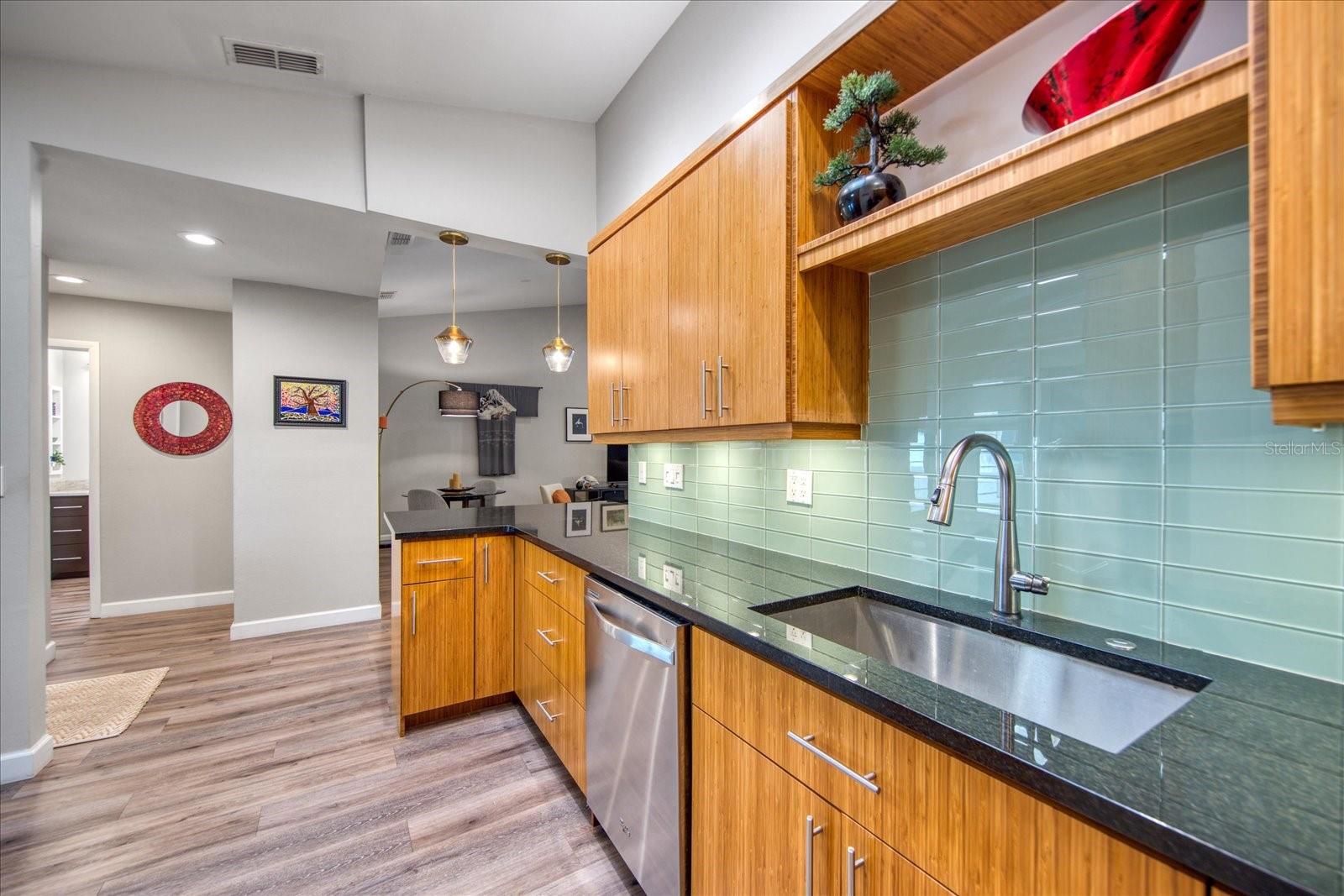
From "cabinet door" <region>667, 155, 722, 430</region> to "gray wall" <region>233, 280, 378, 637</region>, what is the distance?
3.23m

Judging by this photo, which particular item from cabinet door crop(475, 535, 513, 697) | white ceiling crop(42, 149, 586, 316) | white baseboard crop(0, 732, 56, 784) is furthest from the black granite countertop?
white baseboard crop(0, 732, 56, 784)

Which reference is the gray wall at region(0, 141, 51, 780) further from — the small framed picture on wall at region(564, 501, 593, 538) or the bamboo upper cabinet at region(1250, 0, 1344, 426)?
the bamboo upper cabinet at region(1250, 0, 1344, 426)

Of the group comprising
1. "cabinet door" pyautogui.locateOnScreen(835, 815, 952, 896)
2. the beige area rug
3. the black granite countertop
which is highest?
the black granite countertop

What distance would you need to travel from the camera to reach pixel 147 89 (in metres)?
2.24

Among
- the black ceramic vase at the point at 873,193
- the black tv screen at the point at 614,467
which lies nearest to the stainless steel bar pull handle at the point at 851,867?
the black ceramic vase at the point at 873,193

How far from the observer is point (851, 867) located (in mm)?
893

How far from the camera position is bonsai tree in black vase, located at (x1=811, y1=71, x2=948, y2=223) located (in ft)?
4.03

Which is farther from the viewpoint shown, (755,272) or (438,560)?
(438,560)

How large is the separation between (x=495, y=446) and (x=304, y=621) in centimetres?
425

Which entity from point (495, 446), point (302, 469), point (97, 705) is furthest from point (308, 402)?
point (495, 446)

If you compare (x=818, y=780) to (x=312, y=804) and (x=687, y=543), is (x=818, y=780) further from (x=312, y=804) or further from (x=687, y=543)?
(x=312, y=804)

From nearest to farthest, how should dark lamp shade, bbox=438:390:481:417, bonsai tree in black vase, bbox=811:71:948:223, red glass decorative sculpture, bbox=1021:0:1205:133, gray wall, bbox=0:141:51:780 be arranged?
1. red glass decorative sculpture, bbox=1021:0:1205:133
2. bonsai tree in black vase, bbox=811:71:948:223
3. gray wall, bbox=0:141:51:780
4. dark lamp shade, bbox=438:390:481:417

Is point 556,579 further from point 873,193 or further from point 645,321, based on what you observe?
point 873,193

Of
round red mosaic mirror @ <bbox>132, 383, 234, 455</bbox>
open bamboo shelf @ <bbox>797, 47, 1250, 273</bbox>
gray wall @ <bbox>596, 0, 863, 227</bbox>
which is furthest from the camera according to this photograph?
round red mosaic mirror @ <bbox>132, 383, 234, 455</bbox>
